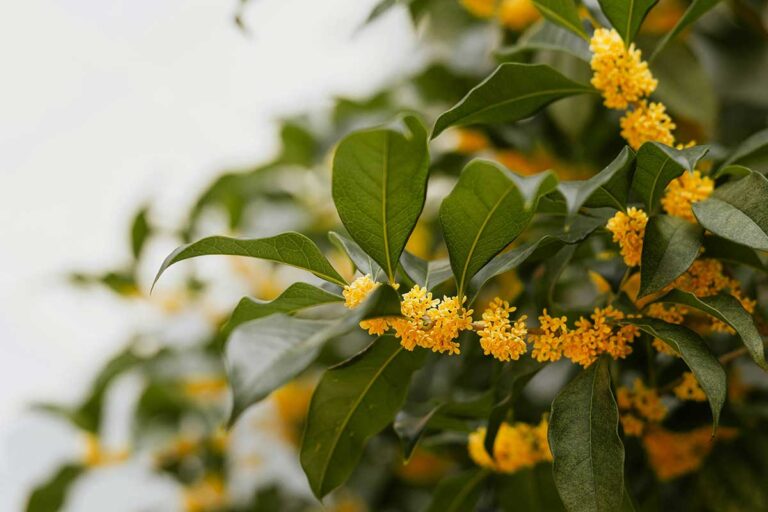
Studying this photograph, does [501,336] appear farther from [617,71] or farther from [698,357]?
[617,71]

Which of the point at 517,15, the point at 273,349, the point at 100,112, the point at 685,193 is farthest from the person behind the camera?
the point at 100,112

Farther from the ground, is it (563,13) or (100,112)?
(563,13)

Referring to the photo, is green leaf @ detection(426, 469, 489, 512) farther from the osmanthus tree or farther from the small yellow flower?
the small yellow flower

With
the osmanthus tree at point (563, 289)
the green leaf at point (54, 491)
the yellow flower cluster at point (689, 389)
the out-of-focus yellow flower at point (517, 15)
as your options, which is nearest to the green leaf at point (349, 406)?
the osmanthus tree at point (563, 289)

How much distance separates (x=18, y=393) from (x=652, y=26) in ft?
5.82

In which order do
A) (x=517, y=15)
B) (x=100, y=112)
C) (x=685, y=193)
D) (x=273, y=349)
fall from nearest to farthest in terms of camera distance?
(x=273, y=349)
(x=685, y=193)
(x=517, y=15)
(x=100, y=112)

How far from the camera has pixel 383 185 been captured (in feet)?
1.58

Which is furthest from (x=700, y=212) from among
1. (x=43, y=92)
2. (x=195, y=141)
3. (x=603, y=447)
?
(x=43, y=92)

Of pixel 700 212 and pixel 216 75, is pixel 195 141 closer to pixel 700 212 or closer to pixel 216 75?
pixel 216 75

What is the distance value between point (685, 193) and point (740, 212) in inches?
2.5

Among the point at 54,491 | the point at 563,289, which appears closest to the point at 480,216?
the point at 563,289

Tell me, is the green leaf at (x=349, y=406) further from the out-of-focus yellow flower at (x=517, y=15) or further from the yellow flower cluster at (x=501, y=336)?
the out-of-focus yellow flower at (x=517, y=15)

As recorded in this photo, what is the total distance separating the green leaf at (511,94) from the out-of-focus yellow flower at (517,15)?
1.01ft

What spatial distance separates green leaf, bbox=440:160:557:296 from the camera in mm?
470
